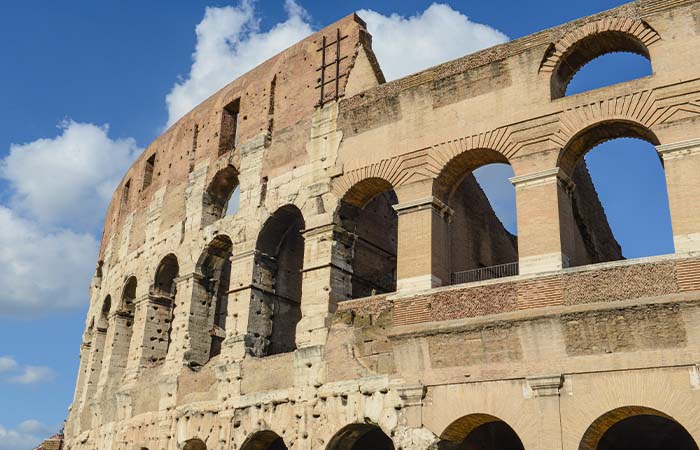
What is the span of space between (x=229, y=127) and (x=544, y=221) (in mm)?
8439

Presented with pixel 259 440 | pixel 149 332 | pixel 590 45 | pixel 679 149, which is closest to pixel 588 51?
pixel 590 45

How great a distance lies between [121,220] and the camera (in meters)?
20.3

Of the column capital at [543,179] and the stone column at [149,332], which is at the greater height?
the column capital at [543,179]

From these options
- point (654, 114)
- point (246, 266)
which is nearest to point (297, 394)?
point (246, 266)

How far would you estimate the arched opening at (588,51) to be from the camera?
36.6ft

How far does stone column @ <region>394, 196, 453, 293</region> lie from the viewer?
11453 mm

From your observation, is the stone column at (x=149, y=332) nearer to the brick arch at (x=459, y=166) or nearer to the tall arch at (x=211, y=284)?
the tall arch at (x=211, y=284)

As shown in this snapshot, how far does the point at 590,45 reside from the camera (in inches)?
451

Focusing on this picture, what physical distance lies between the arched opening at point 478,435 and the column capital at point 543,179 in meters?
3.27

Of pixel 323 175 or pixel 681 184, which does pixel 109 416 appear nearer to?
pixel 323 175

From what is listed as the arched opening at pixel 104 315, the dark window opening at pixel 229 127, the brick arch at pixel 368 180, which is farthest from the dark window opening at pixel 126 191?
the brick arch at pixel 368 180

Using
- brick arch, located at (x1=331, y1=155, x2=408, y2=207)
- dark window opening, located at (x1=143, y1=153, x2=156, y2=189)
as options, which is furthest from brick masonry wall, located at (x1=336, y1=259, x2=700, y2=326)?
dark window opening, located at (x1=143, y1=153, x2=156, y2=189)

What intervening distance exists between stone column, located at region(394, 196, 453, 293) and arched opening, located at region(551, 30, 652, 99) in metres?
2.48

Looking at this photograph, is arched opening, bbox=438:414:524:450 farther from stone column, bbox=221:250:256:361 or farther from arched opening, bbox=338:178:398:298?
stone column, bbox=221:250:256:361
